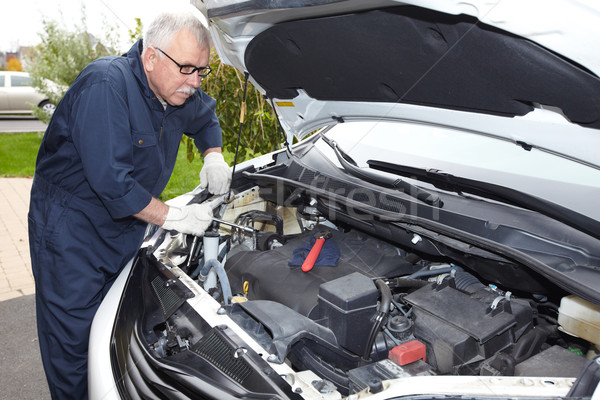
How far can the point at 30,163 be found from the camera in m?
8.00

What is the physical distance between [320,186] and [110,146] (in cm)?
→ 93

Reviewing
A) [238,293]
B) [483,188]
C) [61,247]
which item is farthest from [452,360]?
[61,247]

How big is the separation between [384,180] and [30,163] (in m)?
7.65

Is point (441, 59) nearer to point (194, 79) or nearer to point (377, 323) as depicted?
point (377, 323)

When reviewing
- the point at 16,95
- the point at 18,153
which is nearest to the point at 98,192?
the point at 18,153

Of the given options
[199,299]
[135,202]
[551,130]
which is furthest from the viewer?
[135,202]

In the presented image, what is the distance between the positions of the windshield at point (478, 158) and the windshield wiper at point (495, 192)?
1.4 inches

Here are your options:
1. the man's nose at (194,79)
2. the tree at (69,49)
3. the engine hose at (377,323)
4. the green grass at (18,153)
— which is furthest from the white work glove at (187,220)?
the green grass at (18,153)

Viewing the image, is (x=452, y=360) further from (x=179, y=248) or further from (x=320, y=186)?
(x=179, y=248)

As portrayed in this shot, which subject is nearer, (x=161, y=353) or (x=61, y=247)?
(x=161, y=353)

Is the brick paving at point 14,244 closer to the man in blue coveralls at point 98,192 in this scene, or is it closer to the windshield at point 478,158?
the man in blue coveralls at point 98,192

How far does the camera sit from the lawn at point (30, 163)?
20.0ft

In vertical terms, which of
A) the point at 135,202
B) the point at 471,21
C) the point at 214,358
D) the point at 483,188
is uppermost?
the point at 471,21

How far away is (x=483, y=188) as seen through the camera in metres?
1.93
